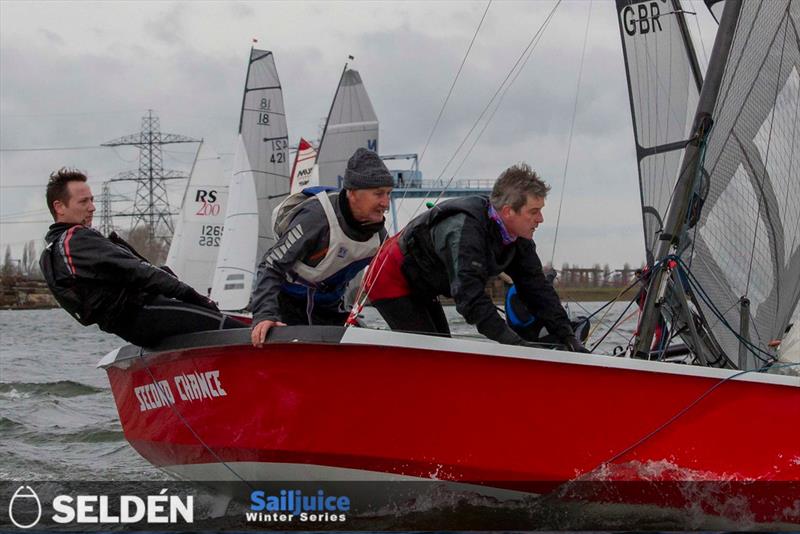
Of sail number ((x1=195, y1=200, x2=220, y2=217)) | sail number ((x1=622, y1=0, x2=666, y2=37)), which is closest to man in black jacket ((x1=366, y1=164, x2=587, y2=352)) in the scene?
sail number ((x1=622, y1=0, x2=666, y2=37))

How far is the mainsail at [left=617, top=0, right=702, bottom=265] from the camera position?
761 cm

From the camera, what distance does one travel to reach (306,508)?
4223 mm

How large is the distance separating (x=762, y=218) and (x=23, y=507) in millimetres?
4088

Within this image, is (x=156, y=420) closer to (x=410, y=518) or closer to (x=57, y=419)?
(x=410, y=518)

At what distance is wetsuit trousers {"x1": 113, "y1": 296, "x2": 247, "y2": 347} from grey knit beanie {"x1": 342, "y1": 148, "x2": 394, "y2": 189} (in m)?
0.93

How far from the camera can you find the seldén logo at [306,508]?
4.19 m

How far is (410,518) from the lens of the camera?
411cm

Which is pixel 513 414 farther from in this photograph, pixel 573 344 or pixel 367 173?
pixel 367 173

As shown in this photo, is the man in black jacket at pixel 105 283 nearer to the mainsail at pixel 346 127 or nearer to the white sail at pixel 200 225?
the mainsail at pixel 346 127

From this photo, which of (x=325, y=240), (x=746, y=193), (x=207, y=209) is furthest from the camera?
(x=207, y=209)

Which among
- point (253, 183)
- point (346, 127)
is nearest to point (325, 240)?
point (253, 183)

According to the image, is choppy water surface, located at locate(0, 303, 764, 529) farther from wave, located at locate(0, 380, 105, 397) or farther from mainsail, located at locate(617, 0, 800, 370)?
mainsail, located at locate(617, 0, 800, 370)

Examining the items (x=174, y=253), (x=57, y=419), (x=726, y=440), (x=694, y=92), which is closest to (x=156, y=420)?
(x=726, y=440)

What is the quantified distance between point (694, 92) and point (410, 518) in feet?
16.2
